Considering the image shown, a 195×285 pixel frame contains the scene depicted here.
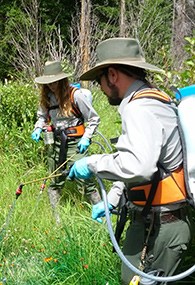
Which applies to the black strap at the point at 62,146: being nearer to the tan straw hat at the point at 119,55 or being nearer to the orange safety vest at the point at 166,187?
the tan straw hat at the point at 119,55

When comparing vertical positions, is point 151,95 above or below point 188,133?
above

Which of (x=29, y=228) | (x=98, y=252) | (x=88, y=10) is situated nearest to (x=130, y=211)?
(x=98, y=252)

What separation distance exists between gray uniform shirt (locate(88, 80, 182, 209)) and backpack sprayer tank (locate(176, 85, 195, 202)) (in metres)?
0.07

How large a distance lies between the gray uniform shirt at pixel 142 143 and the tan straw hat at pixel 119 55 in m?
0.11

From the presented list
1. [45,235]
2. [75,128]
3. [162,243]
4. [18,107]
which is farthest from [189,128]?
[18,107]

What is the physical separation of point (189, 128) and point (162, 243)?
2.07ft

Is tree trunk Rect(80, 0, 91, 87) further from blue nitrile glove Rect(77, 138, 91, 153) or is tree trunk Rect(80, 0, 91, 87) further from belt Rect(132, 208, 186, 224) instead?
belt Rect(132, 208, 186, 224)

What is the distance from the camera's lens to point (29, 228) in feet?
15.0

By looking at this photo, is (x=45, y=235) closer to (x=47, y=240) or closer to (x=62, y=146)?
(x=47, y=240)

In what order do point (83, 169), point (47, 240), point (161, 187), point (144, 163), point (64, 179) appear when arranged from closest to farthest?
1. point (144, 163)
2. point (161, 187)
3. point (83, 169)
4. point (47, 240)
5. point (64, 179)

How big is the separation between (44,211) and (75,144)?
731 mm

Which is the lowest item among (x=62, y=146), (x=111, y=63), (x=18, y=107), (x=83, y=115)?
(x=18, y=107)

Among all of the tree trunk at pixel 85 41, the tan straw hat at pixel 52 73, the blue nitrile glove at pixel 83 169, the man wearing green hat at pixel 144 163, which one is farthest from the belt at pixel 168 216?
the tree trunk at pixel 85 41

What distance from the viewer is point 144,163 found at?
7.62ft
